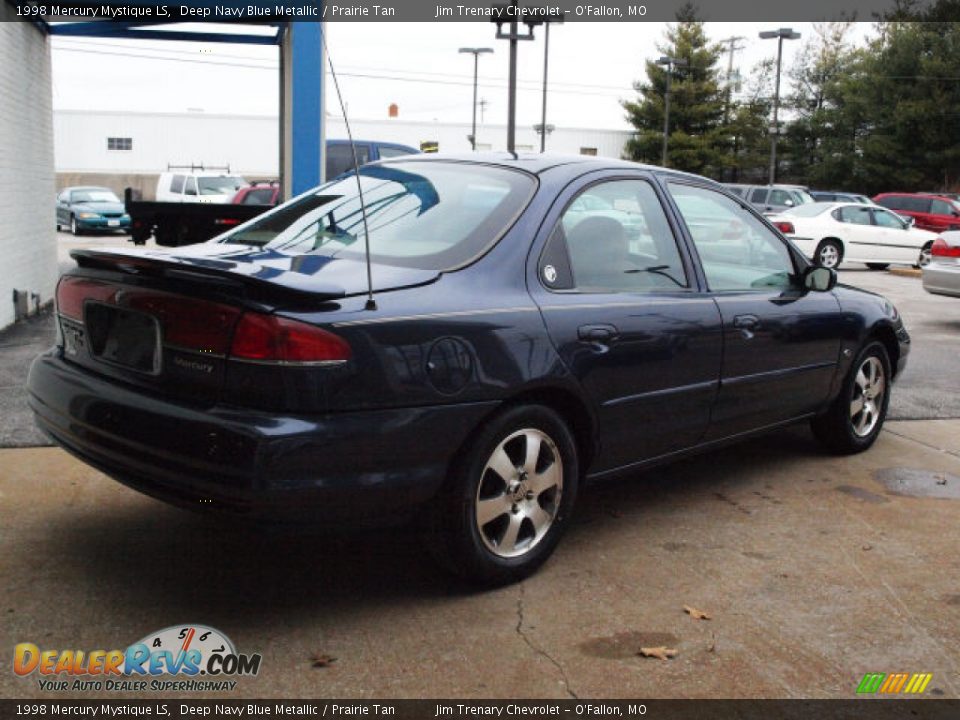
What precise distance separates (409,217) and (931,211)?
84.2 feet

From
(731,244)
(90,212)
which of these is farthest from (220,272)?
(90,212)

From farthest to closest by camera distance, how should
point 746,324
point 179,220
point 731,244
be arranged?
point 179,220 < point 731,244 < point 746,324

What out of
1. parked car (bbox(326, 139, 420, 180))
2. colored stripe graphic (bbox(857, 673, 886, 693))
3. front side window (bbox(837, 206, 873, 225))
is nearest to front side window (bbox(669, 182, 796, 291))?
colored stripe graphic (bbox(857, 673, 886, 693))

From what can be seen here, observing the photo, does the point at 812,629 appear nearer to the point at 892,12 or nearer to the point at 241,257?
the point at 241,257

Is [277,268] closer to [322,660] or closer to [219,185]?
[322,660]

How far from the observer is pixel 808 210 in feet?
70.6

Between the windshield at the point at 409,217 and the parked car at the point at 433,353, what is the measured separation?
0.01 metres

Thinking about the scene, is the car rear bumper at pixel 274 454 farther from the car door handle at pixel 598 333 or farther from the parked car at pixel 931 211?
the parked car at pixel 931 211

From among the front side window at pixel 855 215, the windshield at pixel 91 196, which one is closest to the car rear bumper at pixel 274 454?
the front side window at pixel 855 215

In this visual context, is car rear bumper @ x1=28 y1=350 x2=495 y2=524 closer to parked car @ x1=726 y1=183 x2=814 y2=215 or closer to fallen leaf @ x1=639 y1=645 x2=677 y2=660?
fallen leaf @ x1=639 y1=645 x2=677 y2=660

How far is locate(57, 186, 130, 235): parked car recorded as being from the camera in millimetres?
27875

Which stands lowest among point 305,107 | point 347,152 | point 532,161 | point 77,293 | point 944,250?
point 944,250

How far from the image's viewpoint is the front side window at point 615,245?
396 cm

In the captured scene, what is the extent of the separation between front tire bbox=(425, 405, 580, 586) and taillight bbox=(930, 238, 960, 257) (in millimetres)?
9508
